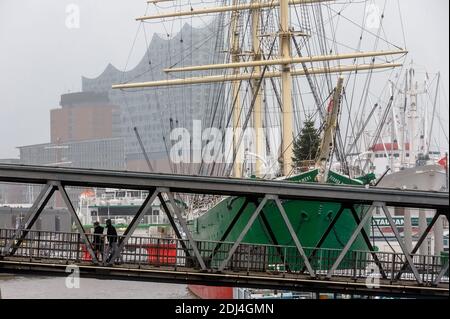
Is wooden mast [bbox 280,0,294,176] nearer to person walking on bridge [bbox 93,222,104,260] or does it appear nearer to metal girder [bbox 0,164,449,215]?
person walking on bridge [bbox 93,222,104,260]

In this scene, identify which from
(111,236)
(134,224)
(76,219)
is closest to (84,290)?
(111,236)

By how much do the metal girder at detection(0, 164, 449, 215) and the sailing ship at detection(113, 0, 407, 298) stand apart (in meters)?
4.78

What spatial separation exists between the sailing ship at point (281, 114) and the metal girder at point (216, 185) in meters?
4.78

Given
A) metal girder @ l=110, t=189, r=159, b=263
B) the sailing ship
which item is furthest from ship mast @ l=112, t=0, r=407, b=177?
metal girder @ l=110, t=189, r=159, b=263

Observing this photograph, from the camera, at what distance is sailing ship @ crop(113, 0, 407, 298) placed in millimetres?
39188

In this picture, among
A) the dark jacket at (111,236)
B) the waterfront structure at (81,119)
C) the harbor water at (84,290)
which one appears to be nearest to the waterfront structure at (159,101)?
the waterfront structure at (81,119)

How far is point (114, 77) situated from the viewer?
57.0 meters

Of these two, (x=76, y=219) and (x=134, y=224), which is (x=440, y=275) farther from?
(x=76, y=219)

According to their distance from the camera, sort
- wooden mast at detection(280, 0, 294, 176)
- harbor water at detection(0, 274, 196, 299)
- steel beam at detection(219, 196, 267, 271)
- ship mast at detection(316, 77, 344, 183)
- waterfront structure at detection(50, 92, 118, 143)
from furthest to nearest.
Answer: waterfront structure at detection(50, 92, 118, 143), harbor water at detection(0, 274, 196, 299), wooden mast at detection(280, 0, 294, 176), ship mast at detection(316, 77, 344, 183), steel beam at detection(219, 196, 267, 271)

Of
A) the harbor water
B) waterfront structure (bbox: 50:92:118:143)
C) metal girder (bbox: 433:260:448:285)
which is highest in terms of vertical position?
waterfront structure (bbox: 50:92:118:143)

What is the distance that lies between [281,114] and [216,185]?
1066 inches

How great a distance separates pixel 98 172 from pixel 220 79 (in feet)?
107
